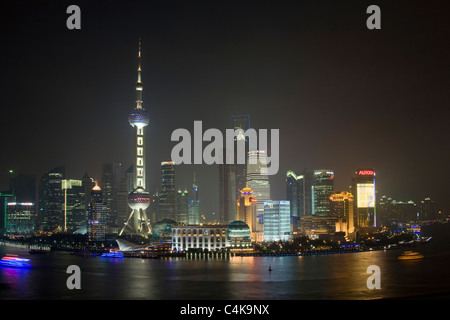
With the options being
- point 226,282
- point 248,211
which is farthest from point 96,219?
point 226,282

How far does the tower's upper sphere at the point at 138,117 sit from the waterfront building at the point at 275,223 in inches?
1821

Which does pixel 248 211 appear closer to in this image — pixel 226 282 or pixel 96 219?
pixel 96 219

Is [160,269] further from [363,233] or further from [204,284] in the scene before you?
[363,233]

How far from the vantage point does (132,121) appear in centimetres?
15788

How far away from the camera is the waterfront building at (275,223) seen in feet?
527

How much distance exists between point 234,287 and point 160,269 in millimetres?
25845

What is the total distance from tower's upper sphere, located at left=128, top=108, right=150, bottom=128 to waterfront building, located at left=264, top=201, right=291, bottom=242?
46.3 m

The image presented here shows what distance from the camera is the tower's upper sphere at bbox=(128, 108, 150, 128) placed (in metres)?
157

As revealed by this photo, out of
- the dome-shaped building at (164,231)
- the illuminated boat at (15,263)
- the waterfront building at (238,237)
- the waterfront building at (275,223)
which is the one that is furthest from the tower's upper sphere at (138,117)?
the illuminated boat at (15,263)

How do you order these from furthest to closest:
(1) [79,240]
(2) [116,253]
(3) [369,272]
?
1. (1) [79,240]
2. (2) [116,253]
3. (3) [369,272]

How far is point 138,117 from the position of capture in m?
157

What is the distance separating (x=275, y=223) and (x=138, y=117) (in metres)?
53.5

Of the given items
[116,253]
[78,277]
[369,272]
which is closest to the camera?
[78,277]
